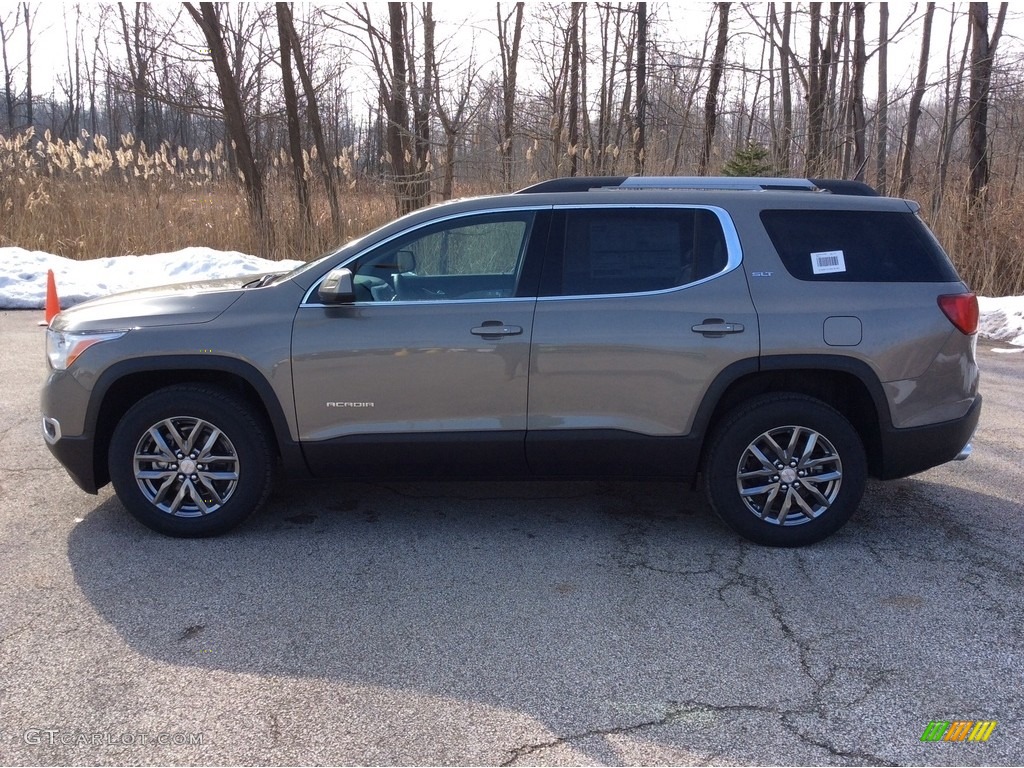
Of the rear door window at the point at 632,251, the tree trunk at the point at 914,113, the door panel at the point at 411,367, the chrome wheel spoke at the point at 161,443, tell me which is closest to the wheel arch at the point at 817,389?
the rear door window at the point at 632,251

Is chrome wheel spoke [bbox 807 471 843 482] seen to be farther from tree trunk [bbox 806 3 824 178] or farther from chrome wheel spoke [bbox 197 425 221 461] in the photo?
tree trunk [bbox 806 3 824 178]

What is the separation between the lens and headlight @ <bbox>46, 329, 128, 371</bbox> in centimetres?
450

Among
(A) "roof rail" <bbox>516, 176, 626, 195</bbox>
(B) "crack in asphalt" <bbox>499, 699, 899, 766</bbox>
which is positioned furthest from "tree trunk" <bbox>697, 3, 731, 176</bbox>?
(B) "crack in asphalt" <bbox>499, 699, 899, 766</bbox>

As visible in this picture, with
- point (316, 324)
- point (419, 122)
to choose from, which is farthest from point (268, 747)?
point (419, 122)

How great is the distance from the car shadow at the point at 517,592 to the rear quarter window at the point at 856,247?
4.62ft

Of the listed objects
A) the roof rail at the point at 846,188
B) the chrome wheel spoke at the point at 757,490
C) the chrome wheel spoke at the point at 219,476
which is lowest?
the chrome wheel spoke at the point at 757,490

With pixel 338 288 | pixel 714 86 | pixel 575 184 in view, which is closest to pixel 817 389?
pixel 575 184

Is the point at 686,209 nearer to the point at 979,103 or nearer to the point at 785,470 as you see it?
the point at 785,470

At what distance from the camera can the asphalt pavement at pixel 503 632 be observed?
9.68 ft

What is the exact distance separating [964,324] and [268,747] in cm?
379

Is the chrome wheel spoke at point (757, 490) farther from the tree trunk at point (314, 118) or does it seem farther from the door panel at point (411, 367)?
the tree trunk at point (314, 118)

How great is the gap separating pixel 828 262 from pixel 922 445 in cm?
106

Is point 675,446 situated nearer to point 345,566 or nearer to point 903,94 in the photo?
point 345,566

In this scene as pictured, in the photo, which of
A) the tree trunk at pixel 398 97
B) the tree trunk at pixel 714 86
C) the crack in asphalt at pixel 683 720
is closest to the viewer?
the crack in asphalt at pixel 683 720
